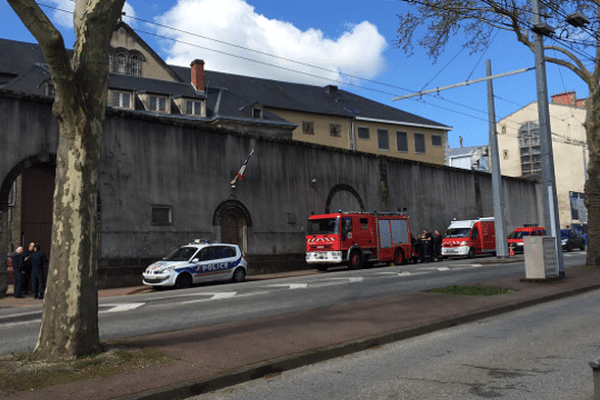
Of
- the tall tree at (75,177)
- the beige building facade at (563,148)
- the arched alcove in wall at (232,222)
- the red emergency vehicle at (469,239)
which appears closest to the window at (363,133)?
the beige building facade at (563,148)

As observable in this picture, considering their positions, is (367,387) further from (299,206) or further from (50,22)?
(299,206)

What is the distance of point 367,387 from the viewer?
5.99 metres

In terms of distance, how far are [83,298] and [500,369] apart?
5038mm

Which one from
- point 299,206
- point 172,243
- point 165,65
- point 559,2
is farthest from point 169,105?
point 559,2

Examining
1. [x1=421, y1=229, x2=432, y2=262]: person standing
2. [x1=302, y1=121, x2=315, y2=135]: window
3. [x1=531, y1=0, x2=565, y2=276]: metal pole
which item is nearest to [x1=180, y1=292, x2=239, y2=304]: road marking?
[x1=531, y1=0, x2=565, y2=276]: metal pole

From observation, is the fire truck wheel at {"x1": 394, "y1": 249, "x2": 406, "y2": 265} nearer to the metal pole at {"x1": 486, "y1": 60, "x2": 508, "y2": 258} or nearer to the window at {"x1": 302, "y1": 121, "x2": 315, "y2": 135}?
the metal pole at {"x1": 486, "y1": 60, "x2": 508, "y2": 258}

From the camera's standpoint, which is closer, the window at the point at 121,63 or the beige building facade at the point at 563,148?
the window at the point at 121,63

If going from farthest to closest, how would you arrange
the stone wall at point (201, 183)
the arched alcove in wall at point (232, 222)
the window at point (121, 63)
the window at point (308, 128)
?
the window at point (308, 128)
the window at point (121, 63)
the arched alcove in wall at point (232, 222)
the stone wall at point (201, 183)

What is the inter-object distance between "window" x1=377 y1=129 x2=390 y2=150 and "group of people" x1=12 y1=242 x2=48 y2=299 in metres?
37.8

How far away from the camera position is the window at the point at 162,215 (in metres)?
23.5

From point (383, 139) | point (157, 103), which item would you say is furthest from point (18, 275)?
point (383, 139)

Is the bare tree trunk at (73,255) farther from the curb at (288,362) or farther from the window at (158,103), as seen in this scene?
the window at (158,103)

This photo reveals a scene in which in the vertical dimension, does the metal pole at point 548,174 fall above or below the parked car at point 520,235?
above

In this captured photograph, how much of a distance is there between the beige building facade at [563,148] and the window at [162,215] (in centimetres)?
4441
